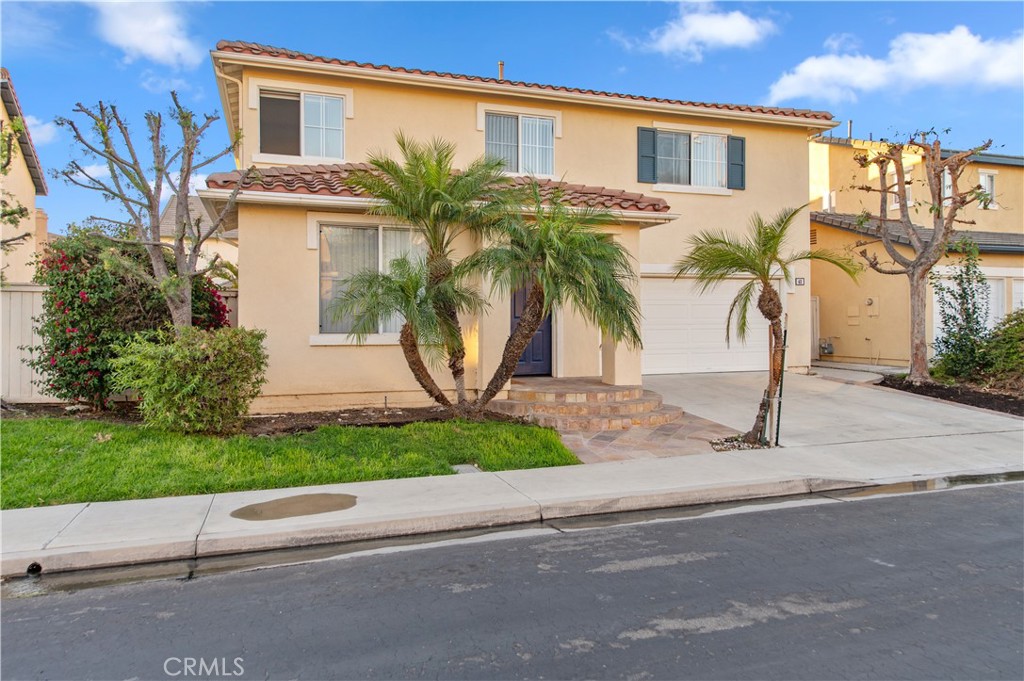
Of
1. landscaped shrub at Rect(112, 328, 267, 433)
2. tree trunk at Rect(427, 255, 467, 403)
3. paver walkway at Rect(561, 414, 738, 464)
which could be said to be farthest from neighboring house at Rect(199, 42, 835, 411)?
landscaped shrub at Rect(112, 328, 267, 433)

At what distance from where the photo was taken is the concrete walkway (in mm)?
5203

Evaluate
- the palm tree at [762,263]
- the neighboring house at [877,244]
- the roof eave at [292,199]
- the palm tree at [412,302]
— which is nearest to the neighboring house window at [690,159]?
the neighboring house at [877,244]

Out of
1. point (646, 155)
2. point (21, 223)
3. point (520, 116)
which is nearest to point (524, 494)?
point (520, 116)

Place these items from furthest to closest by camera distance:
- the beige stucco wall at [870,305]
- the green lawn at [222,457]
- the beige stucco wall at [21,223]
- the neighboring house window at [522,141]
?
the beige stucco wall at [870,305]
the beige stucco wall at [21,223]
the neighboring house window at [522,141]
the green lawn at [222,457]

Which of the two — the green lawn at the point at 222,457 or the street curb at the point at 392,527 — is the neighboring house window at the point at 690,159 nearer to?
the green lawn at the point at 222,457

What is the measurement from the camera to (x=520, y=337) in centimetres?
898

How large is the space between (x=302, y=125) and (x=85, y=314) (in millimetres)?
5661

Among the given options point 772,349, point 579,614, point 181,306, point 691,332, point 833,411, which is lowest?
point 579,614

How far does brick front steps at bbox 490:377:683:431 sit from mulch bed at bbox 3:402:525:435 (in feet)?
1.52

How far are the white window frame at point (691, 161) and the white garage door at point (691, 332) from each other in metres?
2.13

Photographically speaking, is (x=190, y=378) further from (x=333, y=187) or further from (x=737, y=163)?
(x=737, y=163)

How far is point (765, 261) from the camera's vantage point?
28.3 feet

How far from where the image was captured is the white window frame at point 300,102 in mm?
12133

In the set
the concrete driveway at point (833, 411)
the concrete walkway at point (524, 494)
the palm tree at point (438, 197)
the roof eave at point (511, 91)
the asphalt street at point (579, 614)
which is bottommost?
the asphalt street at point (579, 614)
